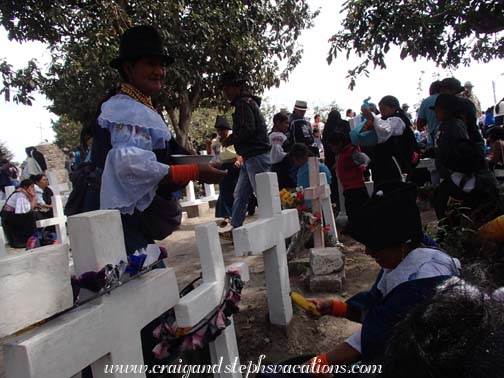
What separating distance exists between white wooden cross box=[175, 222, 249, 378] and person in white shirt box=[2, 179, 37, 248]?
254 inches

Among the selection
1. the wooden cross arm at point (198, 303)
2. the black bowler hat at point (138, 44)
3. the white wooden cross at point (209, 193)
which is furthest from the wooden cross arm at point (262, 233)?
the white wooden cross at point (209, 193)

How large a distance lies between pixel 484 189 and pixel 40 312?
354 cm

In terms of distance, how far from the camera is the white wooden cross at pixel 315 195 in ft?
13.2

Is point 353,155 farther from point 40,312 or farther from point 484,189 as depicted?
point 40,312

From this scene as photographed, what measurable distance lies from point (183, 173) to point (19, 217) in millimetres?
6661

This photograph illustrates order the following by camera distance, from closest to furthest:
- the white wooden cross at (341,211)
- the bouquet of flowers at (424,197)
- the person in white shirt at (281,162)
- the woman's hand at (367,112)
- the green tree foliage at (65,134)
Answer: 1. the woman's hand at (367,112)
2. the white wooden cross at (341,211)
3. the person in white shirt at (281,162)
4. the bouquet of flowers at (424,197)
5. the green tree foliage at (65,134)

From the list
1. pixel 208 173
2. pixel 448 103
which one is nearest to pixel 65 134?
pixel 448 103

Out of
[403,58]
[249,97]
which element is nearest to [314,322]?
[249,97]

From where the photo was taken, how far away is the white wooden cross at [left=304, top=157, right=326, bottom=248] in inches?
158

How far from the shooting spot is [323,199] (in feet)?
14.9

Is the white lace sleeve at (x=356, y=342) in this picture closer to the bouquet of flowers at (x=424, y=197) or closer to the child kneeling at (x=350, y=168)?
the child kneeling at (x=350, y=168)

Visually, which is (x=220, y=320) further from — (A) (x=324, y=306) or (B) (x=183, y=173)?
(B) (x=183, y=173)

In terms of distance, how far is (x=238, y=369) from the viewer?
212cm

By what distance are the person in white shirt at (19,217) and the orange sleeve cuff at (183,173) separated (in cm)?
655
